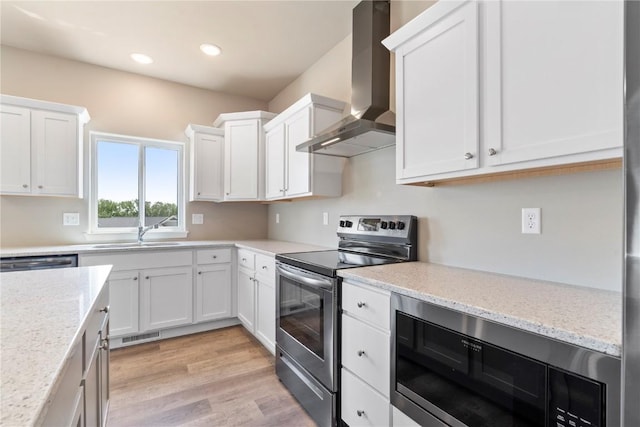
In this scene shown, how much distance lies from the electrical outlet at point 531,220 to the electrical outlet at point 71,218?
3783 millimetres

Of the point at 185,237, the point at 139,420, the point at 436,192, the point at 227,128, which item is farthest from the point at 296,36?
the point at 139,420

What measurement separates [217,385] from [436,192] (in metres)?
2.00

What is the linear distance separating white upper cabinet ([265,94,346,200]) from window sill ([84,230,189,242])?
1439 millimetres

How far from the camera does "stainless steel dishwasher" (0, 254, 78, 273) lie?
2301 mm

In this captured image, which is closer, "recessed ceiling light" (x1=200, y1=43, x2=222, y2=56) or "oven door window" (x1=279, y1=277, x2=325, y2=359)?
"oven door window" (x1=279, y1=277, x2=325, y2=359)

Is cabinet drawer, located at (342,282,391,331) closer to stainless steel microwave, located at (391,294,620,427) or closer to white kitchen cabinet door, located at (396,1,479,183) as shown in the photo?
stainless steel microwave, located at (391,294,620,427)

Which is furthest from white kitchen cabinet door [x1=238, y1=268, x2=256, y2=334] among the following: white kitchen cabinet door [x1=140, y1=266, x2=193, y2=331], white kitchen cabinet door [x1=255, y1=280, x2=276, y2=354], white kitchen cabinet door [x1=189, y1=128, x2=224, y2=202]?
white kitchen cabinet door [x1=189, y1=128, x2=224, y2=202]

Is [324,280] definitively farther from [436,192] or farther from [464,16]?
[464,16]

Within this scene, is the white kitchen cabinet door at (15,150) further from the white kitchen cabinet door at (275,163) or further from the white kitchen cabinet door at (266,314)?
the white kitchen cabinet door at (266,314)

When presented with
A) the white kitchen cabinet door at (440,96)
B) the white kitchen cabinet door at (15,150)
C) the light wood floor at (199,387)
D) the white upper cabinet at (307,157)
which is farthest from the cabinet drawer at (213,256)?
the white kitchen cabinet door at (440,96)

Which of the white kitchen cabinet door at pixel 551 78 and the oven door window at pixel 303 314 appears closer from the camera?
the white kitchen cabinet door at pixel 551 78

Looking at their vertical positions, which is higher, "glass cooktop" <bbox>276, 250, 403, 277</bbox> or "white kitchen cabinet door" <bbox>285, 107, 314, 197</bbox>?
"white kitchen cabinet door" <bbox>285, 107, 314, 197</bbox>

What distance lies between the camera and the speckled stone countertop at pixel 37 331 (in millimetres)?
515

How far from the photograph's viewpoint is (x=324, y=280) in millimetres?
1713
